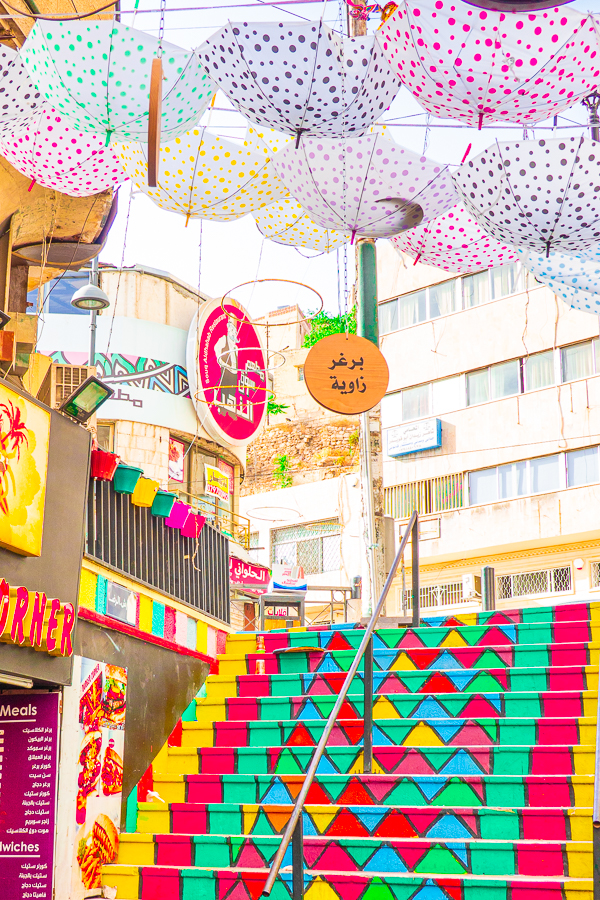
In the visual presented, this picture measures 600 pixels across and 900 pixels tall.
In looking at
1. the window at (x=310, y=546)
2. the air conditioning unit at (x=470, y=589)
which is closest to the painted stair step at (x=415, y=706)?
the air conditioning unit at (x=470, y=589)

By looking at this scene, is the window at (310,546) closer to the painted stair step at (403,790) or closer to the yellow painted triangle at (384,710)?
the yellow painted triangle at (384,710)

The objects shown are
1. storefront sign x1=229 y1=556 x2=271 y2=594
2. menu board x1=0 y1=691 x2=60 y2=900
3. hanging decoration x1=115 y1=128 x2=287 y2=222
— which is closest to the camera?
hanging decoration x1=115 y1=128 x2=287 y2=222

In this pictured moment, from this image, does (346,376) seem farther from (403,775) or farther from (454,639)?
(403,775)

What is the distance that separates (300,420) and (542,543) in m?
16.1

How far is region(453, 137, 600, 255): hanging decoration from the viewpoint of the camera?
5.16 m

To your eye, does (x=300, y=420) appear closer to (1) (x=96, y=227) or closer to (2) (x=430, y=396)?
(2) (x=430, y=396)

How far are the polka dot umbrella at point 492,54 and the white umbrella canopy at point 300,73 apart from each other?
178 mm

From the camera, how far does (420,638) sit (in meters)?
7.65

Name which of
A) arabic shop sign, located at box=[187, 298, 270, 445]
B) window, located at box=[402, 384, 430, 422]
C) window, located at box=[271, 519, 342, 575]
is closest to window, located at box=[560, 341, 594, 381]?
window, located at box=[402, 384, 430, 422]

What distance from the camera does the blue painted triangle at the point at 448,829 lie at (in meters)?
5.38

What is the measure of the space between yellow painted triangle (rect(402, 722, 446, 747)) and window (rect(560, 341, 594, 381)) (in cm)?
1943

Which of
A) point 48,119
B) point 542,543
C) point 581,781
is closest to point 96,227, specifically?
point 48,119

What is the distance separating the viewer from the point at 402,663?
7.35m

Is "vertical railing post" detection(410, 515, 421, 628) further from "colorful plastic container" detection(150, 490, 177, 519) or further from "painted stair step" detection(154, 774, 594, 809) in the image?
"painted stair step" detection(154, 774, 594, 809)
